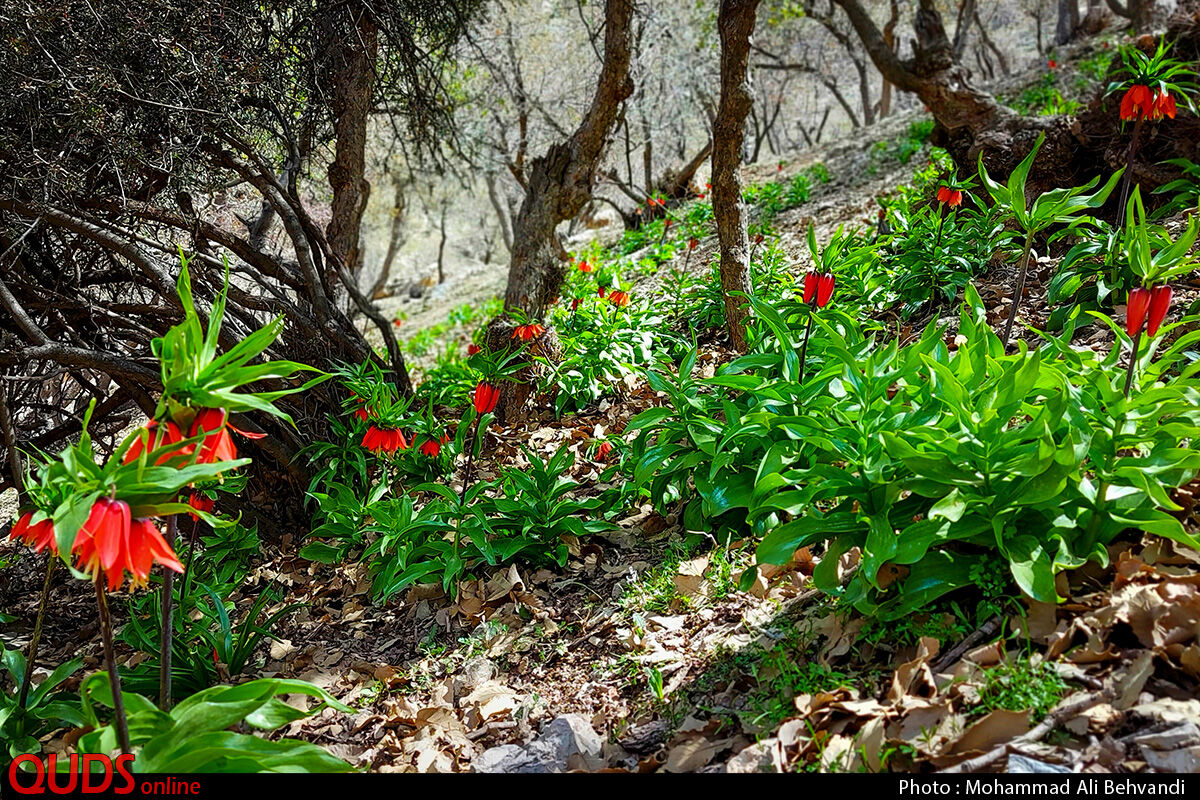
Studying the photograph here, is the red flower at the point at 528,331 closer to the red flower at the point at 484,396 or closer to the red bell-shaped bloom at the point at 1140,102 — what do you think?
the red flower at the point at 484,396

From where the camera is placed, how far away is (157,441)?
1.66m

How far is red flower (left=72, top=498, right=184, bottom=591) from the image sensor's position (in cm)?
149

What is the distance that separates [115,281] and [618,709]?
3.58m

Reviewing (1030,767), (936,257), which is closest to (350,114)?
(936,257)

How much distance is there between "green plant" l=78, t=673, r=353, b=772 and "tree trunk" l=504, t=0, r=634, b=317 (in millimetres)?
3757

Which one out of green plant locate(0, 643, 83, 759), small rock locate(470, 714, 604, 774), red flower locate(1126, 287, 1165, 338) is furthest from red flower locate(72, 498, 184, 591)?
red flower locate(1126, 287, 1165, 338)

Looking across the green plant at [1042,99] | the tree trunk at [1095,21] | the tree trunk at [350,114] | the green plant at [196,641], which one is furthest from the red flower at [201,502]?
the tree trunk at [1095,21]

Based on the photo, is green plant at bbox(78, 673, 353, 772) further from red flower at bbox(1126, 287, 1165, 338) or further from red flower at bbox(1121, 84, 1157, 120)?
red flower at bbox(1121, 84, 1157, 120)

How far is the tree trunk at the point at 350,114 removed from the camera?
15.2 feet

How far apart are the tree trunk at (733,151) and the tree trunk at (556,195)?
1112 millimetres

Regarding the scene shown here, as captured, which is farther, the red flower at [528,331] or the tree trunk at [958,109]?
the tree trunk at [958,109]

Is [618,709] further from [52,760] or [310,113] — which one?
[310,113]

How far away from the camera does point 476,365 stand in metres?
3.96
